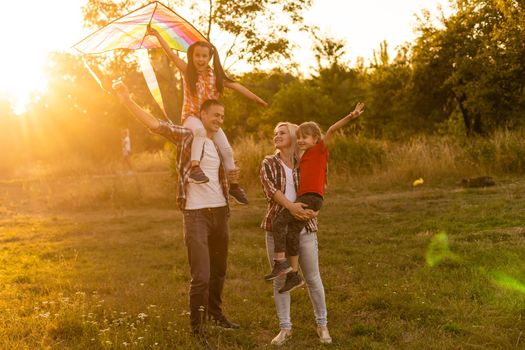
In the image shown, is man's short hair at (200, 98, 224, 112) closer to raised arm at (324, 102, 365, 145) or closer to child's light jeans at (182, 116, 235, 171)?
child's light jeans at (182, 116, 235, 171)

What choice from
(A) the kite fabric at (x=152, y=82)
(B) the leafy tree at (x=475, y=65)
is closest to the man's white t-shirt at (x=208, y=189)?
(A) the kite fabric at (x=152, y=82)

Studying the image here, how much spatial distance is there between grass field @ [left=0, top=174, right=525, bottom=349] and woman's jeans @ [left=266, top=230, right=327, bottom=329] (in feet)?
0.97

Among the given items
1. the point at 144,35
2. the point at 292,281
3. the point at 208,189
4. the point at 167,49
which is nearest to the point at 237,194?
the point at 208,189

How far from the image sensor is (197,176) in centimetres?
503

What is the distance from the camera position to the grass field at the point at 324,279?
5.45 m

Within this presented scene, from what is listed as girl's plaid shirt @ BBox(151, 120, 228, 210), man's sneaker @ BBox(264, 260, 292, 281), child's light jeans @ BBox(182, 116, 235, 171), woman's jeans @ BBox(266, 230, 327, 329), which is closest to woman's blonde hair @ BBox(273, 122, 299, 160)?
child's light jeans @ BBox(182, 116, 235, 171)

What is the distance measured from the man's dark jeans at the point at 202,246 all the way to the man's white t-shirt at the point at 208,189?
57 millimetres

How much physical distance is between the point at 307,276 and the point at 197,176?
1.22 m

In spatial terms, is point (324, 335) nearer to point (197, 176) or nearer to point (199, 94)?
point (197, 176)

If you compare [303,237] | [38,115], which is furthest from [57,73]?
[303,237]

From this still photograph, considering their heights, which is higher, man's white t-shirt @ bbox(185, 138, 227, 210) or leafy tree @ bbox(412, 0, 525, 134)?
leafy tree @ bbox(412, 0, 525, 134)

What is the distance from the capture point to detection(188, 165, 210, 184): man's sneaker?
16.5 ft

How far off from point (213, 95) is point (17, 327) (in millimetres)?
2778

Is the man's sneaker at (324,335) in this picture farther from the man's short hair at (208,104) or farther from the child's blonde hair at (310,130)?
the man's short hair at (208,104)
